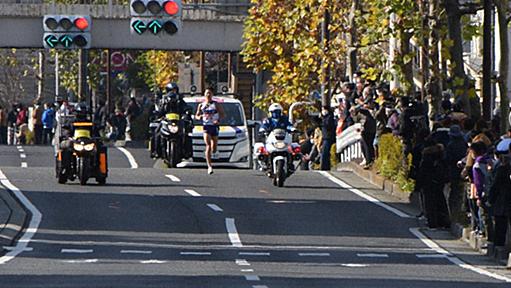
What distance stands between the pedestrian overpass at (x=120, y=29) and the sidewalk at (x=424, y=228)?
20.6 meters

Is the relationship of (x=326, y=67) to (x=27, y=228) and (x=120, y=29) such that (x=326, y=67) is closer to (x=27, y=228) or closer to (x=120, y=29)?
(x=120, y=29)

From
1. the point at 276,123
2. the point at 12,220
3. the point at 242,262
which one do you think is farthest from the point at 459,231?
the point at 276,123

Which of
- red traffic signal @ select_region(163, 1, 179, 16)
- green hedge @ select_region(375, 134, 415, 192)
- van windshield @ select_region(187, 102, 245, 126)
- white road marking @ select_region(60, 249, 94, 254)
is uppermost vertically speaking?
red traffic signal @ select_region(163, 1, 179, 16)

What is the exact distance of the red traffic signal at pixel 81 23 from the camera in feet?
115

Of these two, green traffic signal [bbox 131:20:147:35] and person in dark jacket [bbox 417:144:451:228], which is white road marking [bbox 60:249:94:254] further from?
green traffic signal [bbox 131:20:147:35]

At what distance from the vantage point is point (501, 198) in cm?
2236

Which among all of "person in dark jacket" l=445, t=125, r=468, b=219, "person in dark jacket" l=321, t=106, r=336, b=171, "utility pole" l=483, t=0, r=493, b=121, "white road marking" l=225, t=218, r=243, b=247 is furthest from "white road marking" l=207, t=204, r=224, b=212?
"person in dark jacket" l=321, t=106, r=336, b=171

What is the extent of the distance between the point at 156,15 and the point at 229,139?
7545 millimetres

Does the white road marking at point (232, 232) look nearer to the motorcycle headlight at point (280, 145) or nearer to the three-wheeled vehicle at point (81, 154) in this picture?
the three-wheeled vehicle at point (81, 154)

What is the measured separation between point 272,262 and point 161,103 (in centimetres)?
1681

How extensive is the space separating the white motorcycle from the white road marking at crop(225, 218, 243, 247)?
557cm

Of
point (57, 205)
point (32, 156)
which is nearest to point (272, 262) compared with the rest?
point (57, 205)

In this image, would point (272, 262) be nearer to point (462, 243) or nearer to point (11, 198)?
point (462, 243)

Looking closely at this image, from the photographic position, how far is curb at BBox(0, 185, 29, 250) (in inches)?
949
